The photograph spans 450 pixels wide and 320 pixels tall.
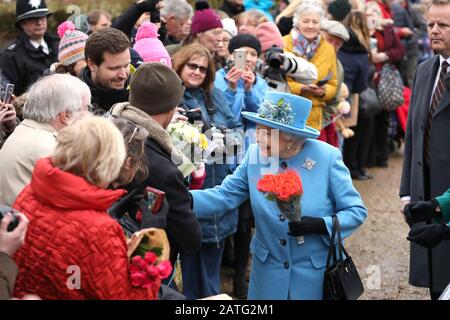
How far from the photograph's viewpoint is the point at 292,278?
17.1 ft

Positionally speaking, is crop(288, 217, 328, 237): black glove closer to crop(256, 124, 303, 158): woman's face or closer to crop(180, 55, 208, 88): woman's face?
crop(256, 124, 303, 158): woman's face

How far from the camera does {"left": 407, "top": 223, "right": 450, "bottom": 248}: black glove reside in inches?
209

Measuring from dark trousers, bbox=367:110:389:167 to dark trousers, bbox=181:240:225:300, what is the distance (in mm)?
6652

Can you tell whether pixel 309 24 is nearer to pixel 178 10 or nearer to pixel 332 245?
pixel 178 10

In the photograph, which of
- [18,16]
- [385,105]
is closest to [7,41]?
[18,16]

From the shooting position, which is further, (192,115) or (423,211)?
(192,115)

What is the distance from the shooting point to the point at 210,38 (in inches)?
332

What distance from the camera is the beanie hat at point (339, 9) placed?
36.0ft

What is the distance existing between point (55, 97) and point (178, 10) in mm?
4012

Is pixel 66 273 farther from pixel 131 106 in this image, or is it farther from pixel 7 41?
pixel 7 41

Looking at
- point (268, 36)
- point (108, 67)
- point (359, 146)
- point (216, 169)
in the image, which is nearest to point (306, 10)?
point (268, 36)

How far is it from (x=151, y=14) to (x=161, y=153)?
3.56m

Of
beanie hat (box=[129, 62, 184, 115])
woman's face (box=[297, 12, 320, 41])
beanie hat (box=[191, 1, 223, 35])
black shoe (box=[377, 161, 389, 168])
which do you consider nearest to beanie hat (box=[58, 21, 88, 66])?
beanie hat (box=[191, 1, 223, 35])

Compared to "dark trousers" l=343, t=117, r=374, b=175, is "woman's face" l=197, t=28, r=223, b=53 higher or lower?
higher
